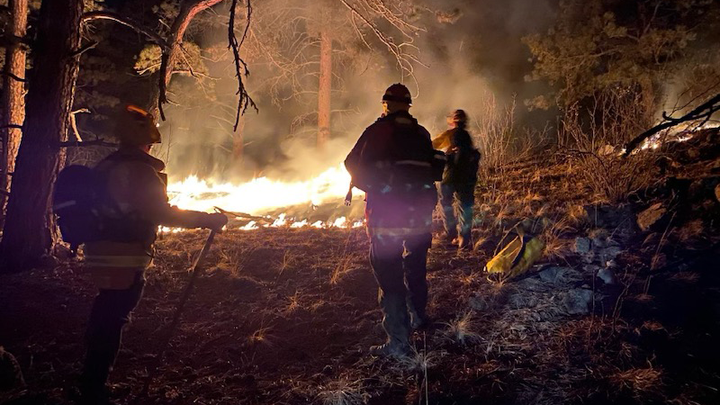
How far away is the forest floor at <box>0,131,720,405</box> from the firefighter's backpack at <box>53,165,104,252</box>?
1338 millimetres

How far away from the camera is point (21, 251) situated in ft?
17.9

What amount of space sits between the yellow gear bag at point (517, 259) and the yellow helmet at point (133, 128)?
3.66m

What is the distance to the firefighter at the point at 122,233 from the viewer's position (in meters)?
2.83

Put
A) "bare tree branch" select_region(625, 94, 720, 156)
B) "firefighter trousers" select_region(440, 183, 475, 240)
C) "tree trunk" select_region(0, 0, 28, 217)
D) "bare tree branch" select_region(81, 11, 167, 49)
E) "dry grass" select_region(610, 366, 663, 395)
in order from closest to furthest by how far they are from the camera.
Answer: "bare tree branch" select_region(625, 94, 720, 156), "dry grass" select_region(610, 366, 663, 395), "bare tree branch" select_region(81, 11, 167, 49), "firefighter trousers" select_region(440, 183, 475, 240), "tree trunk" select_region(0, 0, 28, 217)

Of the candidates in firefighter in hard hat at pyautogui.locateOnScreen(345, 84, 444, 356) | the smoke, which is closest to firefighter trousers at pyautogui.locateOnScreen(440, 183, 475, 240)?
firefighter in hard hat at pyautogui.locateOnScreen(345, 84, 444, 356)

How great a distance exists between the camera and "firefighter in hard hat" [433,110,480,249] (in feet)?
19.3

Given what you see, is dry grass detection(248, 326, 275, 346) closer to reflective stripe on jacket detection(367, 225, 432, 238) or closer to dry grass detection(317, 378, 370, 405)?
dry grass detection(317, 378, 370, 405)

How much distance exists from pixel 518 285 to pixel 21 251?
5993 millimetres

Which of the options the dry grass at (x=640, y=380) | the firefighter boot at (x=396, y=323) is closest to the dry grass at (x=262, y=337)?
the firefighter boot at (x=396, y=323)

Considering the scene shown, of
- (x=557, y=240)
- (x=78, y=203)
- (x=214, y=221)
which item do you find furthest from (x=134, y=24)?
(x=557, y=240)

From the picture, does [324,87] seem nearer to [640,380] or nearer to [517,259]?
[517,259]

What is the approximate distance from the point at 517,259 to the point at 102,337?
13.0ft

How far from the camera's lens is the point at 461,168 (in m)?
5.91

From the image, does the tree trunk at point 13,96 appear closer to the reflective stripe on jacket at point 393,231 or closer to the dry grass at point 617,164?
the reflective stripe on jacket at point 393,231
